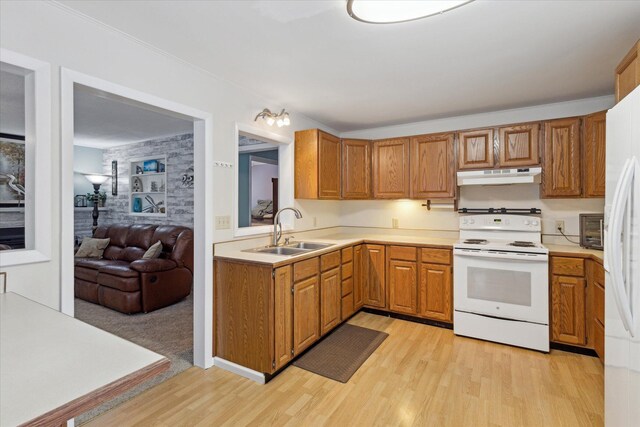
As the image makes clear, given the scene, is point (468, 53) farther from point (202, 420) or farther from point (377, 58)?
point (202, 420)

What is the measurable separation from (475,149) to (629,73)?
1.49 m

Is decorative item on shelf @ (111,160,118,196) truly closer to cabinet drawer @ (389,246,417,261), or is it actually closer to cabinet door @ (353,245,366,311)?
cabinet door @ (353,245,366,311)

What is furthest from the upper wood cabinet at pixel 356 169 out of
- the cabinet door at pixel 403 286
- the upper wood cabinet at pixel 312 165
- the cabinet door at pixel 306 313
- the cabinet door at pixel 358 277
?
the cabinet door at pixel 306 313

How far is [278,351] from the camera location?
94.3 inches

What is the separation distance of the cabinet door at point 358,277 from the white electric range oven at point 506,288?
1.03m

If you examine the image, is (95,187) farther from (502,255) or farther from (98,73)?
(502,255)

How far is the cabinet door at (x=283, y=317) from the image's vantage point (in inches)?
93.3

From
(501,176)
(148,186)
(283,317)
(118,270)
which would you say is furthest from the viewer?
(148,186)

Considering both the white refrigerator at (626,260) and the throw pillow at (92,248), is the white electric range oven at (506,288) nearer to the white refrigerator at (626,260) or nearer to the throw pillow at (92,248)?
the white refrigerator at (626,260)

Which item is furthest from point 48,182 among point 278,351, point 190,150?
point 190,150

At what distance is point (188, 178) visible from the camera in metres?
4.79

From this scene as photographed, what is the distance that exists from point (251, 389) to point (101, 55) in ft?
7.91

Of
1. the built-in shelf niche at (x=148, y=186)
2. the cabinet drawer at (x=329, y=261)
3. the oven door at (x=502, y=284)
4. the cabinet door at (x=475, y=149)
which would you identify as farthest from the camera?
the built-in shelf niche at (x=148, y=186)

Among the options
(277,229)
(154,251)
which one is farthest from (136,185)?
(277,229)
